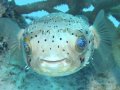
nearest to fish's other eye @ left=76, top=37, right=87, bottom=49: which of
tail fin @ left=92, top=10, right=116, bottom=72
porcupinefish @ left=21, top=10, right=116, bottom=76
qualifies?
porcupinefish @ left=21, top=10, right=116, bottom=76

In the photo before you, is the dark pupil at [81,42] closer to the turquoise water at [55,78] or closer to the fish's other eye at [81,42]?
the fish's other eye at [81,42]

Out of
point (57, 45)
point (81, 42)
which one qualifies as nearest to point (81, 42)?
point (81, 42)

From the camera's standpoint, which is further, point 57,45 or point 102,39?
point 102,39

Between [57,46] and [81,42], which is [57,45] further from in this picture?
[81,42]

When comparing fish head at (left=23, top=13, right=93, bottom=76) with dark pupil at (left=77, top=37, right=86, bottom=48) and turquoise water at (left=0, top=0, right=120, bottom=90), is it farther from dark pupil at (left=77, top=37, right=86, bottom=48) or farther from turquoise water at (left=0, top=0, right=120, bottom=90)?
turquoise water at (left=0, top=0, right=120, bottom=90)

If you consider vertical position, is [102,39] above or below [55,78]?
above

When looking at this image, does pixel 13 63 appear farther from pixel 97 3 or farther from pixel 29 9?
pixel 97 3

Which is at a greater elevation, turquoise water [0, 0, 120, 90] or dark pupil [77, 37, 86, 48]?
dark pupil [77, 37, 86, 48]

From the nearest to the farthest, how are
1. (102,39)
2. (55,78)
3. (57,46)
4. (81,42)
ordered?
(57,46)
(81,42)
(102,39)
(55,78)
